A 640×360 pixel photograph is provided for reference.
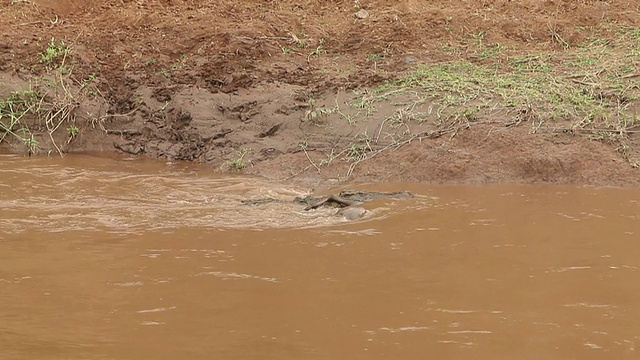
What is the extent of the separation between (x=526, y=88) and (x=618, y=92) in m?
0.76

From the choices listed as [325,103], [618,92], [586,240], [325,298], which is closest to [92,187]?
[325,103]

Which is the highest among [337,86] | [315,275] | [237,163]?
[337,86]

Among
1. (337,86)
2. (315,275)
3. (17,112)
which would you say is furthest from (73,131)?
(315,275)

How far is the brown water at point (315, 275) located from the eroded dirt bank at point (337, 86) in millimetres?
665

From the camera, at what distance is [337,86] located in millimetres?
8164

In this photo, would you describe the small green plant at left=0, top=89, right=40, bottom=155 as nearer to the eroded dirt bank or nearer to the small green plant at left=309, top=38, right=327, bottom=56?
the eroded dirt bank

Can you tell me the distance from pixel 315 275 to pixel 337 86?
12.8ft

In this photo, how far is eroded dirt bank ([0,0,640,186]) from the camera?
7.12 meters

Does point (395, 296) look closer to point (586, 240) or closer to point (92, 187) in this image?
point (586, 240)

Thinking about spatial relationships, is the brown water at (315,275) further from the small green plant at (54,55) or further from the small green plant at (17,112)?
the small green plant at (54,55)

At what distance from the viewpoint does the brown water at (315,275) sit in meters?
3.66

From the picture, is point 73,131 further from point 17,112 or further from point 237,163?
point 237,163

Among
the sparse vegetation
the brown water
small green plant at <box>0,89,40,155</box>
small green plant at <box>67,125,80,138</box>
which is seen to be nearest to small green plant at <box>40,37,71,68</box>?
small green plant at <box>0,89,40,155</box>

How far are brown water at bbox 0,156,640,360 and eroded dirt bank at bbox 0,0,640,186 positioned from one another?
2.18 ft
